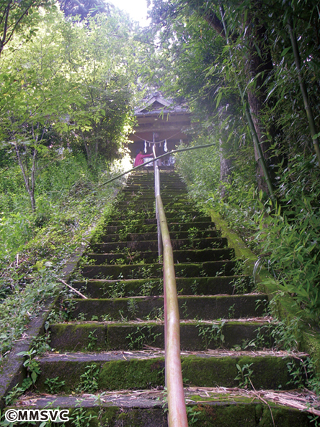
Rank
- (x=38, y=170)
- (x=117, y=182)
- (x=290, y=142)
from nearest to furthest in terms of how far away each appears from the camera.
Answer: (x=290, y=142) < (x=38, y=170) < (x=117, y=182)

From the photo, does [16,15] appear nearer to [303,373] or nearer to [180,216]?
[180,216]

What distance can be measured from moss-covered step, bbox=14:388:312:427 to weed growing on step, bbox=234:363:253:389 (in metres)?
0.12

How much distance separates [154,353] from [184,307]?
0.54 meters

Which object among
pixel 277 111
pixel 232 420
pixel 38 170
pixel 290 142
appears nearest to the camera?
pixel 232 420

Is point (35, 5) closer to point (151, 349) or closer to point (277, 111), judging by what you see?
point (277, 111)

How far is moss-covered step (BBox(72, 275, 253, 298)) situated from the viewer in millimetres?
2830

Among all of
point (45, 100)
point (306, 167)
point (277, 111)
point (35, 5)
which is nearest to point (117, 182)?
point (45, 100)

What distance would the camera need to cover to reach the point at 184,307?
98.6 inches

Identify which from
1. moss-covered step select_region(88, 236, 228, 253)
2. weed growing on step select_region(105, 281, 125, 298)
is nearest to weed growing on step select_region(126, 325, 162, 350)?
weed growing on step select_region(105, 281, 125, 298)

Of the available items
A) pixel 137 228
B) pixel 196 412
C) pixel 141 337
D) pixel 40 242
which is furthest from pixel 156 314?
pixel 137 228

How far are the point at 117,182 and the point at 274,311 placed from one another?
20.1 ft

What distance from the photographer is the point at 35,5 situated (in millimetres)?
3553

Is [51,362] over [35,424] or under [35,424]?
over

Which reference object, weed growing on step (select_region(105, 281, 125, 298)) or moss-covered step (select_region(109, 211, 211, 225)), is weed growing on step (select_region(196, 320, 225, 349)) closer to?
weed growing on step (select_region(105, 281, 125, 298))
